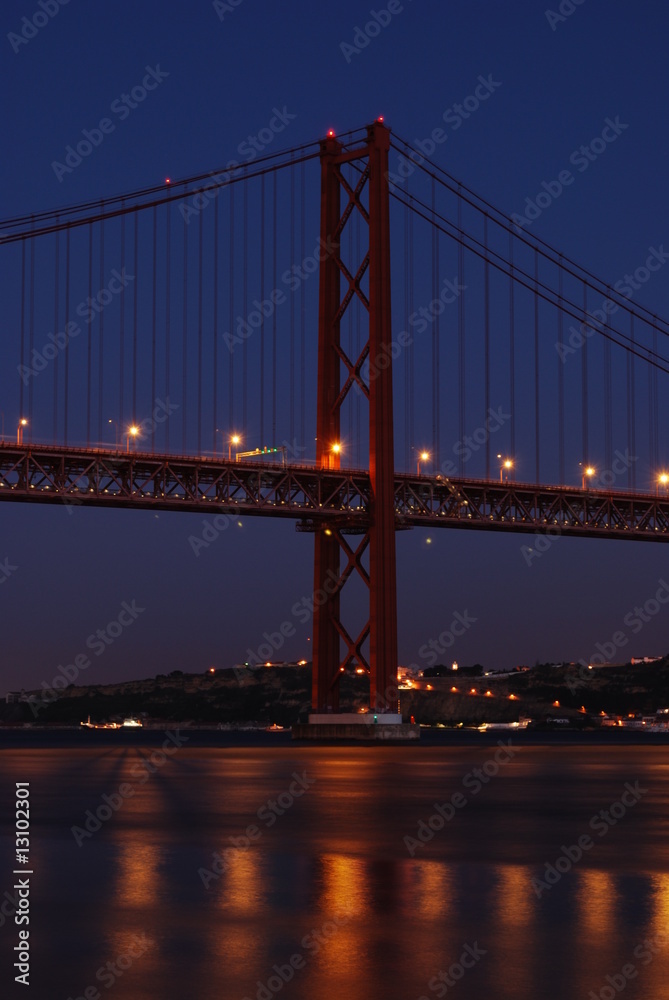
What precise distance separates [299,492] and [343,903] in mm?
55811

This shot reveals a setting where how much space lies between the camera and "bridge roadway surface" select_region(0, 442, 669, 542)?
2426 inches

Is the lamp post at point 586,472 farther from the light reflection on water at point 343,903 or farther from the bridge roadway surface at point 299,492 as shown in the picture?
the light reflection on water at point 343,903

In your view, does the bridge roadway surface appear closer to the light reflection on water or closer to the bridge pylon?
the bridge pylon

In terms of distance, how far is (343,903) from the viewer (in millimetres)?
12508

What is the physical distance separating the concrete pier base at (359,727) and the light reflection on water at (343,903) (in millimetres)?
37893

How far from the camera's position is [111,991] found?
363 inches

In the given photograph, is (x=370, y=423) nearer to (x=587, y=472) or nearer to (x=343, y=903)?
(x=587, y=472)

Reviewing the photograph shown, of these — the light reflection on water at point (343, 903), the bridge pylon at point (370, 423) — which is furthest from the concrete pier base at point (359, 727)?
the light reflection on water at point (343, 903)

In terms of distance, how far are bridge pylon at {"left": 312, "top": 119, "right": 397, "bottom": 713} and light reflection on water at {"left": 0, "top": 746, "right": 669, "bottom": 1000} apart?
3770 cm

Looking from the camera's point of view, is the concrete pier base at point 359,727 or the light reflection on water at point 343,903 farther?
the concrete pier base at point 359,727

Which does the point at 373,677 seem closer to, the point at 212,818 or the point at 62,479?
the point at 62,479

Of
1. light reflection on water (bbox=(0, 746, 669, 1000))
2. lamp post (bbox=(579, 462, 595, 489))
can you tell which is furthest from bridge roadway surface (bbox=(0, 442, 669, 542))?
light reflection on water (bbox=(0, 746, 669, 1000))

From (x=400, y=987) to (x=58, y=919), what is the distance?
10.9 feet

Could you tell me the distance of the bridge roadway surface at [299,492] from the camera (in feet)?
202
